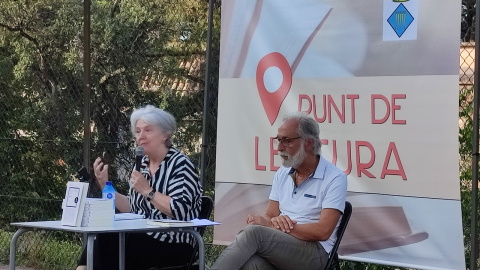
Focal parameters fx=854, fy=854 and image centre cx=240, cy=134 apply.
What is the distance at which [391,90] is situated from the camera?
5.46 meters

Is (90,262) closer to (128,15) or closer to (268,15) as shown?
(268,15)

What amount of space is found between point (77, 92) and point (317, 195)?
3510 mm

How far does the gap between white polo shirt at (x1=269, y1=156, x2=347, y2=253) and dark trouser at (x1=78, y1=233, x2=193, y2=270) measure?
762 millimetres

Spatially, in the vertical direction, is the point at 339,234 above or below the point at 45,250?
above

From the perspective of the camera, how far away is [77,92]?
25.3 feet

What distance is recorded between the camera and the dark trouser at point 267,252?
4602mm

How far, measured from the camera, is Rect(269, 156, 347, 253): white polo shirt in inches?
188

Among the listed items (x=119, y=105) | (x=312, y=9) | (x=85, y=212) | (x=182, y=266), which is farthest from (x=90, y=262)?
(x=119, y=105)

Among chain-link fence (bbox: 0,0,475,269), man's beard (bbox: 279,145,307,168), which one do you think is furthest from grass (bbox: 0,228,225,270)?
man's beard (bbox: 279,145,307,168)

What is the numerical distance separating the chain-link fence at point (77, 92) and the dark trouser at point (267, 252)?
1949 mm

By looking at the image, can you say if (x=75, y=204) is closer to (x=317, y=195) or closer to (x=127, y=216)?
(x=127, y=216)

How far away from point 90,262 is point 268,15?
2481mm

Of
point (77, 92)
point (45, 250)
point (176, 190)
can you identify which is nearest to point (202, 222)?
point (176, 190)

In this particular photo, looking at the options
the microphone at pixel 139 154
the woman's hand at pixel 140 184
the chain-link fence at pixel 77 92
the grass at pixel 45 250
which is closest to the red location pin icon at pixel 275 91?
the chain-link fence at pixel 77 92
